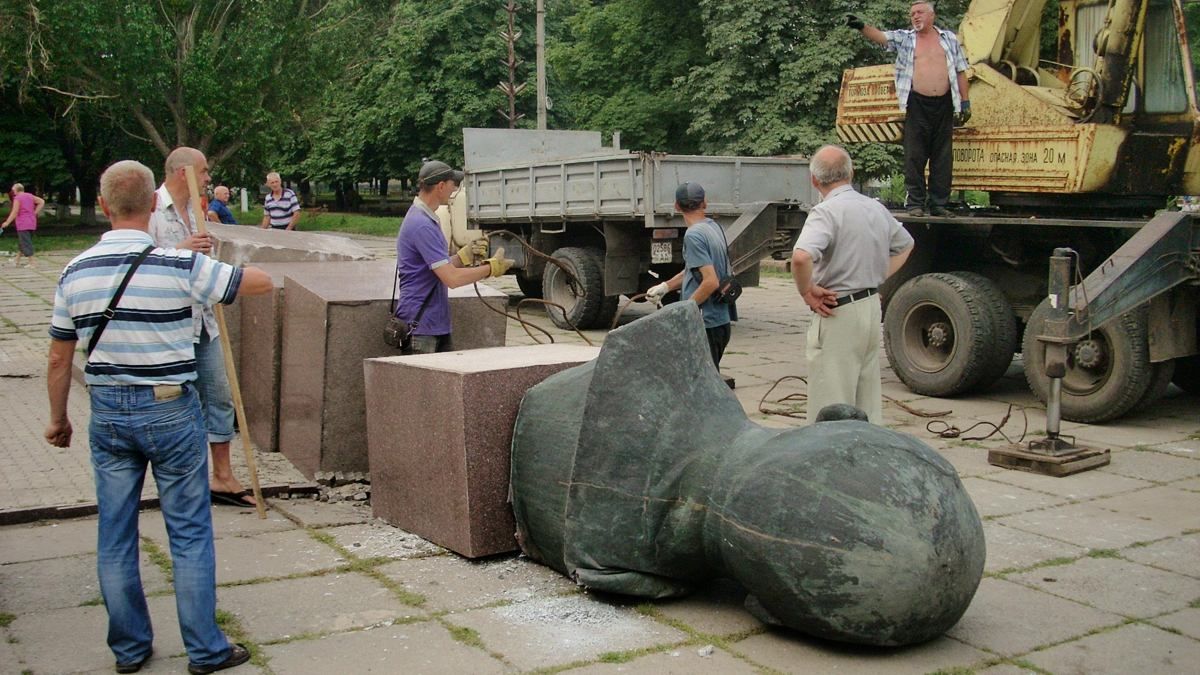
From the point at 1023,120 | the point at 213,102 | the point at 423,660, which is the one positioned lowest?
the point at 423,660

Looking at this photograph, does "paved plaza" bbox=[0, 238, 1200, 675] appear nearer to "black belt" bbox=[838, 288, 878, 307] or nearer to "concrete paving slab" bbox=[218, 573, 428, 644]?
"concrete paving slab" bbox=[218, 573, 428, 644]

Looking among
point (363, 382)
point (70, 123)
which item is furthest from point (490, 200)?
point (70, 123)

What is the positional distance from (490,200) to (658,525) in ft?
38.0

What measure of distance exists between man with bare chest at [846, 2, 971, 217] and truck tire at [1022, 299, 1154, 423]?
144cm

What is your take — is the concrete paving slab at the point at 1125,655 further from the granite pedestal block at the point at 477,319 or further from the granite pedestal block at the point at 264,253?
the granite pedestal block at the point at 264,253

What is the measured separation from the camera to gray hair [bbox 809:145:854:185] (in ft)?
19.0

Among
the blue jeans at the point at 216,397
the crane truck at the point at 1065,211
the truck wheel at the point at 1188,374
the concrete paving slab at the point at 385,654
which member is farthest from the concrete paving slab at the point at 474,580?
the truck wheel at the point at 1188,374

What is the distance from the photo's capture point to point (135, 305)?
3.78 meters

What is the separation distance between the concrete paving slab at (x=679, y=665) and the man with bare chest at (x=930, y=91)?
231 inches

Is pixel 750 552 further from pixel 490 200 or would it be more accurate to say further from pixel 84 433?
pixel 490 200

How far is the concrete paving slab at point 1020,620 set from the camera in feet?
13.6

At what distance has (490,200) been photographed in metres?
15.6

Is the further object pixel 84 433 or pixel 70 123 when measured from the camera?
pixel 70 123

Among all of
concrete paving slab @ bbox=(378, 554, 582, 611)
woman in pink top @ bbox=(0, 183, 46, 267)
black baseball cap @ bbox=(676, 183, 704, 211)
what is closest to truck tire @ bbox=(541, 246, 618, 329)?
black baseball cap @ bbox=(676, 183, 704, 211)
